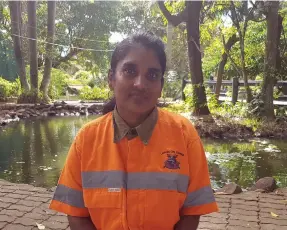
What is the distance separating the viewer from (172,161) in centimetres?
142

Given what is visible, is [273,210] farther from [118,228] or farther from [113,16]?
[113,16]

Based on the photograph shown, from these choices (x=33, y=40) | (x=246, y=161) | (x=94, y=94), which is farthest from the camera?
(x=94, y=94)

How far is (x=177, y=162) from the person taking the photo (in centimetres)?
142

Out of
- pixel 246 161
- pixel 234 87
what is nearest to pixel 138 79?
pixel 246 161

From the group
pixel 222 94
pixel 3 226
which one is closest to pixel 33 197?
pixel 3 226

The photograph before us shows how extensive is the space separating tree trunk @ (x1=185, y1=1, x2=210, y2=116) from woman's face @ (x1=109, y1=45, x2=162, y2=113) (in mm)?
8621

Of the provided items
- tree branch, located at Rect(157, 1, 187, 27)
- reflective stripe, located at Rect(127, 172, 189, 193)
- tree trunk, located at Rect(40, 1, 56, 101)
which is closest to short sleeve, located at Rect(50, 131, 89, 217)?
reflective stripe, located at Rect(127, 172, 189, 193)

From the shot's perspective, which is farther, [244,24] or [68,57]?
[68,57]

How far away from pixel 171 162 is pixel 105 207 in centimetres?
31

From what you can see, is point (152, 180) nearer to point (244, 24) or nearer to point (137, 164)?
point (137, 164)

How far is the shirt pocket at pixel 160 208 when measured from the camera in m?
1.38

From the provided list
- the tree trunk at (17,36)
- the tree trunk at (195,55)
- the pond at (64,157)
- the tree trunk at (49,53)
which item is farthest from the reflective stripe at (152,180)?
the tree trunk at (49,53)

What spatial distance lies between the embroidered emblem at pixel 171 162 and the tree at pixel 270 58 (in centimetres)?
811

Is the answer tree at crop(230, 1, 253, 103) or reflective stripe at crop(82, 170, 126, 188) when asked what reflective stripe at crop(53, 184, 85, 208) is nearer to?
reflective stripe at crop(82, 170, 126, 188)
